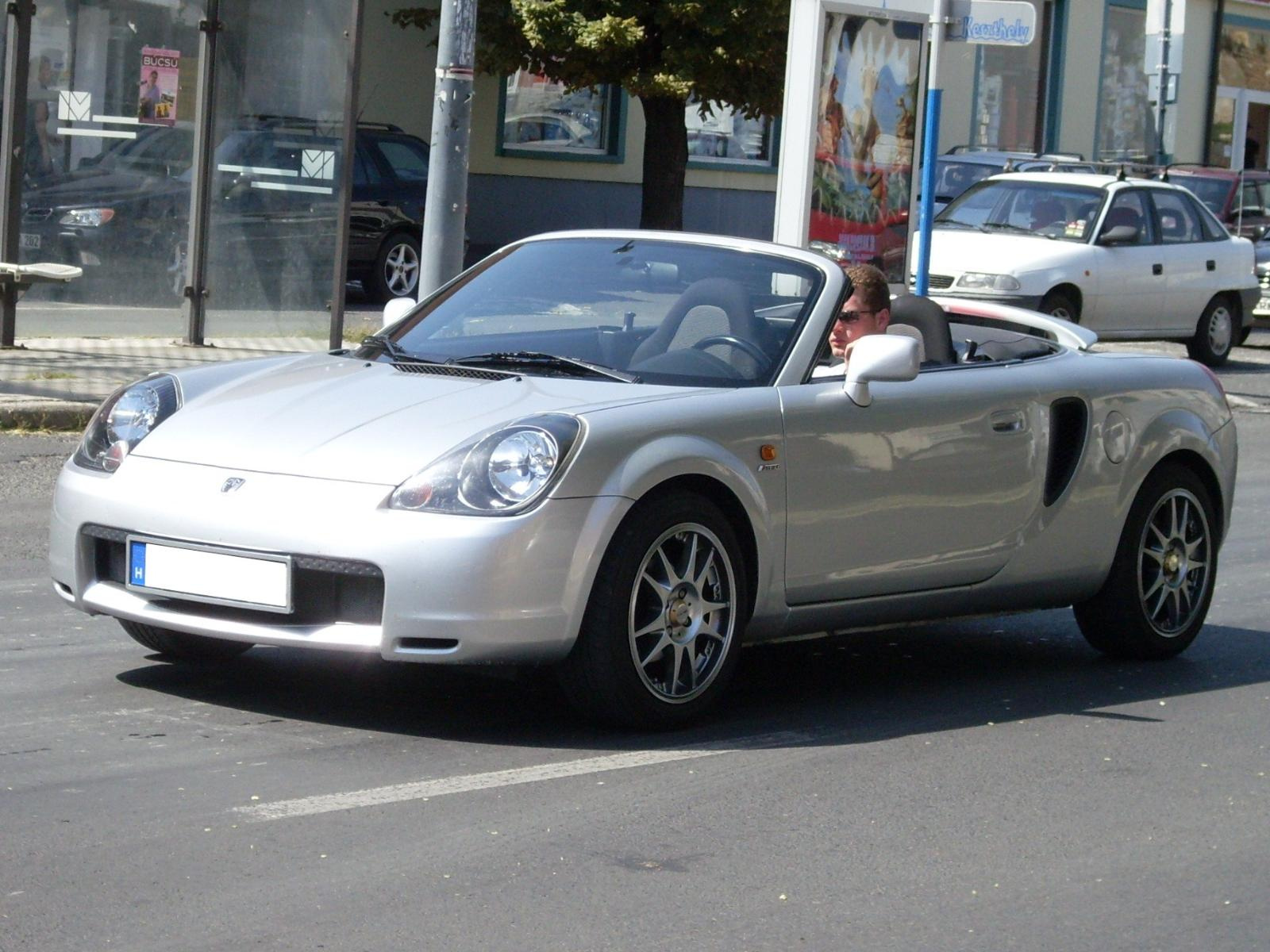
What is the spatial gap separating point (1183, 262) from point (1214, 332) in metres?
1.06

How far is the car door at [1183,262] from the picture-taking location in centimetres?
1972

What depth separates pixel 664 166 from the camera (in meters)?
25.0

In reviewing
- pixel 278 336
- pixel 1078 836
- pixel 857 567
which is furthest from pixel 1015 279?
pixel 1078 836

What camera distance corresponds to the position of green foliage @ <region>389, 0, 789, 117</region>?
22219mm

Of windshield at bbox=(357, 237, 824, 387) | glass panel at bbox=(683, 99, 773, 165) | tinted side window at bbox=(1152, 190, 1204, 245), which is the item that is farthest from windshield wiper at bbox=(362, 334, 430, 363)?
glass panel at bbox=(683, 99, 773, 165)

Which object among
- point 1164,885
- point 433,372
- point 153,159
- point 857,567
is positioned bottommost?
point 1164,885

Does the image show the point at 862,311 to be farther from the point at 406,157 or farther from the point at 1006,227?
the point at 406,157

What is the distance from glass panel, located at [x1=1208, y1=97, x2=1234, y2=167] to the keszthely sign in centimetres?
2766

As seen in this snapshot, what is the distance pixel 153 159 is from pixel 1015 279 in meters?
7.09

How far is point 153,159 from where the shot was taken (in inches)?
608

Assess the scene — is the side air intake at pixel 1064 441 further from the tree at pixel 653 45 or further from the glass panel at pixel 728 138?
the glass panel at pixel 728 138

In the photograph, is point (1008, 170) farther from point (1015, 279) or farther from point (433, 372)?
point (433, 372)

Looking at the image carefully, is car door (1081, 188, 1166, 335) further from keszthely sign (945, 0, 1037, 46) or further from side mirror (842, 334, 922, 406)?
side mirror (842, 334, 922, 406)

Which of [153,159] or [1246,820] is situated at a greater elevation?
[153,159]
